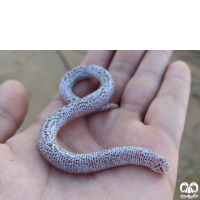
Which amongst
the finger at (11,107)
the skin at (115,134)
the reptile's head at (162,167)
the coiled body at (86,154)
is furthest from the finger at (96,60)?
the reptile's head at (162,167)

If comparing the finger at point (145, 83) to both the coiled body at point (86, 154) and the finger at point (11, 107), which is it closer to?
the coiled body at point (86, 154)

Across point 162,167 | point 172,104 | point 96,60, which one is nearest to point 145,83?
point 172,104

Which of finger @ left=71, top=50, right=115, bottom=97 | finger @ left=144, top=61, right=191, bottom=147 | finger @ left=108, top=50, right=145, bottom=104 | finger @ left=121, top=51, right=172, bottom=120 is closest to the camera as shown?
finger @ left=144, top=61, right=191, bottom=147

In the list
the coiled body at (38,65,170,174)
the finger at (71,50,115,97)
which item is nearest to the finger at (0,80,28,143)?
the coiled body at (38,65,170,174)

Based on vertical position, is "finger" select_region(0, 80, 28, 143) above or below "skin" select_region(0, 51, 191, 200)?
above

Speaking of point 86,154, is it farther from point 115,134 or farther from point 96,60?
point 96,60

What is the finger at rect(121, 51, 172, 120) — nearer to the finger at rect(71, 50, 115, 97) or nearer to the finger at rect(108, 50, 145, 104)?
the finger at rect(108, 50, 145, 104)

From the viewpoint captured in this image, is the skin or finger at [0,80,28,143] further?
finger at [0,80,28,143]
